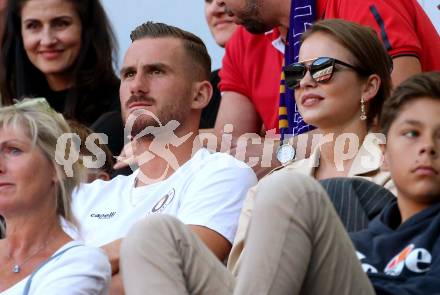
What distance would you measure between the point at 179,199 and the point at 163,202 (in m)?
0.07

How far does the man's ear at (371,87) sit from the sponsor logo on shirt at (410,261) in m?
0.99

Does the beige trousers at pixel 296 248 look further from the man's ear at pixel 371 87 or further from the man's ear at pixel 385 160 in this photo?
the man's ear at pixel 371 87

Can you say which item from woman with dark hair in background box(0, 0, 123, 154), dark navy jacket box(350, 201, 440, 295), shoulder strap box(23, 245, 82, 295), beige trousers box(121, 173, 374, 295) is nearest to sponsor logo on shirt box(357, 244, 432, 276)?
dark navy jacket box(350, 201, 440, 295)

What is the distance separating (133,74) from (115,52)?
3.70 feet

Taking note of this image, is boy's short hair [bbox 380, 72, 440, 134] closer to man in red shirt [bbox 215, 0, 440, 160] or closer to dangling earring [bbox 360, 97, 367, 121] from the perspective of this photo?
dangling earring [bbox 360, 97, 367, 121]

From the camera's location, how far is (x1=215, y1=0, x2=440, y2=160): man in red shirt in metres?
4.51

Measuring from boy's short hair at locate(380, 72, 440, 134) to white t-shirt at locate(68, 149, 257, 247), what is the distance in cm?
75

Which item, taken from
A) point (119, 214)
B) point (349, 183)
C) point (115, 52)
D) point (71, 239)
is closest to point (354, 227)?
point (349, 183)

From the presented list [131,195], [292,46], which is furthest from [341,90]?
[131,195]

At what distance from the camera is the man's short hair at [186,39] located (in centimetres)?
457

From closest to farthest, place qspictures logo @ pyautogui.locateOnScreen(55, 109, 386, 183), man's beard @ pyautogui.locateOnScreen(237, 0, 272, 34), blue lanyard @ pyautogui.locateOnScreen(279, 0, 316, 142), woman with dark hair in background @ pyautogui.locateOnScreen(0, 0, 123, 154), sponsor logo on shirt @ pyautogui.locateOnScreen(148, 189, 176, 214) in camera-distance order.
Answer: qspictures logo @ pyautogui.locateOnScreen(55, 109, 386, 183) → sponsor logo on shirt @ pyautogui.locateOnScreen(148, 189, 176, 214) → blue lanyard @ pyautogui.locateOnScreen(279, 0, 316, 142) → man's beard @ pyautogui.locateOnScreen(237, 0, 272, 34) → woman with dark hair in background @ pyautogui.locateOnScreen(0, 0, 123, 154)

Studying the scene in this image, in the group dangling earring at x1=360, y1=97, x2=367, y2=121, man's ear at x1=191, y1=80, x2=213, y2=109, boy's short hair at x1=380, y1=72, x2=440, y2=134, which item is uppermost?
boy's short hair at x1=380, y1=72, x2=440, y2=134

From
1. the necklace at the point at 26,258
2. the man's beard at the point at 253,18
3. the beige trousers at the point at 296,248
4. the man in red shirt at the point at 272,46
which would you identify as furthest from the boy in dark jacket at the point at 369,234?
the man's beard at the point at 253,18

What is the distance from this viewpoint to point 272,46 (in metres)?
5.10
